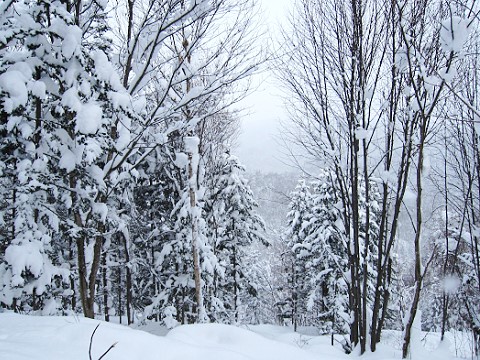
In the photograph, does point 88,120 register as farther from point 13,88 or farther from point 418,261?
point 418,261

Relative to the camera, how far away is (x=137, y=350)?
2268 millimetres

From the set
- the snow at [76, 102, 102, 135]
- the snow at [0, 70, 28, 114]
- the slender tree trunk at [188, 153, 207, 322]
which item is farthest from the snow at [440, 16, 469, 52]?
the slender tree trunk at [188, 153, 207, 322]

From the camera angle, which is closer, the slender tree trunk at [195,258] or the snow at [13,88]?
the snow at [13,88]

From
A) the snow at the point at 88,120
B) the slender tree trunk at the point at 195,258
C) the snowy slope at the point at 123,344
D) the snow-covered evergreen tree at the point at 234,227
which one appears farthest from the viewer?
the snow-covered evergreen tree at the point at 234,227

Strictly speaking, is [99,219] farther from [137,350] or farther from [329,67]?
[329,67]

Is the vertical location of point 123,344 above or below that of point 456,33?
below

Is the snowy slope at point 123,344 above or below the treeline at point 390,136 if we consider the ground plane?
below

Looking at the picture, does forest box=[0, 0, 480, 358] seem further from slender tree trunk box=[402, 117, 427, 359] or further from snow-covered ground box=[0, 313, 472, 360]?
snow-covered ground box=[0, 313, 472, 360]

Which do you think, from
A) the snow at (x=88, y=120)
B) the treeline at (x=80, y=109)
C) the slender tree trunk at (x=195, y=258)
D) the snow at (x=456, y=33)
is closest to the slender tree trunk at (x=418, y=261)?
the snow at (x=456, y=33)

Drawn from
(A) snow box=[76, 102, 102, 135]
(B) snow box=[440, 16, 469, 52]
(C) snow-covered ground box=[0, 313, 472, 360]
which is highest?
(B) snow box=[440, 16, 469, 52]

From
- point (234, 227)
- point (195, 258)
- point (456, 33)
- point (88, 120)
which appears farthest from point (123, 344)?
→ point (234, 227)

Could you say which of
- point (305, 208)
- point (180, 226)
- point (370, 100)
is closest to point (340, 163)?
point (370, 100)

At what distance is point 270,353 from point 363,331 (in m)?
2.25

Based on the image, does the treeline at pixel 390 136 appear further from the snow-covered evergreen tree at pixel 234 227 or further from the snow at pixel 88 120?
the snow-covered evergreen tree at pixel 234 227
